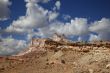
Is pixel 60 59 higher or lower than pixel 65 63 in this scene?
higher

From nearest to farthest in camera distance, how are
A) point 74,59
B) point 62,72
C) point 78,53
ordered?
point 62,72
point 74,59
point 78,53

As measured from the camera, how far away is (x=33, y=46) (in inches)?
3216

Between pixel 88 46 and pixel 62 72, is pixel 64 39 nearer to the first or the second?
pixel 88 46

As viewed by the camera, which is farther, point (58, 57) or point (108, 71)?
point (58, 57)

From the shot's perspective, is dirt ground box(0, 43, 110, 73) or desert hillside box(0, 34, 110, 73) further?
desert hillside box(0, 34, 110, 73)

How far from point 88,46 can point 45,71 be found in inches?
1071

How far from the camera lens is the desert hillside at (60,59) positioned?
165ft

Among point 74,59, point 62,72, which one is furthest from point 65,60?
point 62,72

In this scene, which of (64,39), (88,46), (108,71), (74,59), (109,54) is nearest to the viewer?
(108,71)

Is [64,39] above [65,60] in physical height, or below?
above

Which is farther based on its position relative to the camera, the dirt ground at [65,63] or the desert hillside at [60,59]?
the desert hillside at [60,59]

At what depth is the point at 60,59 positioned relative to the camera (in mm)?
63188

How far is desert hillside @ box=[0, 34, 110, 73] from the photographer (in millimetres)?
50184

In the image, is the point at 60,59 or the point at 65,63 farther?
the point at 60,59
